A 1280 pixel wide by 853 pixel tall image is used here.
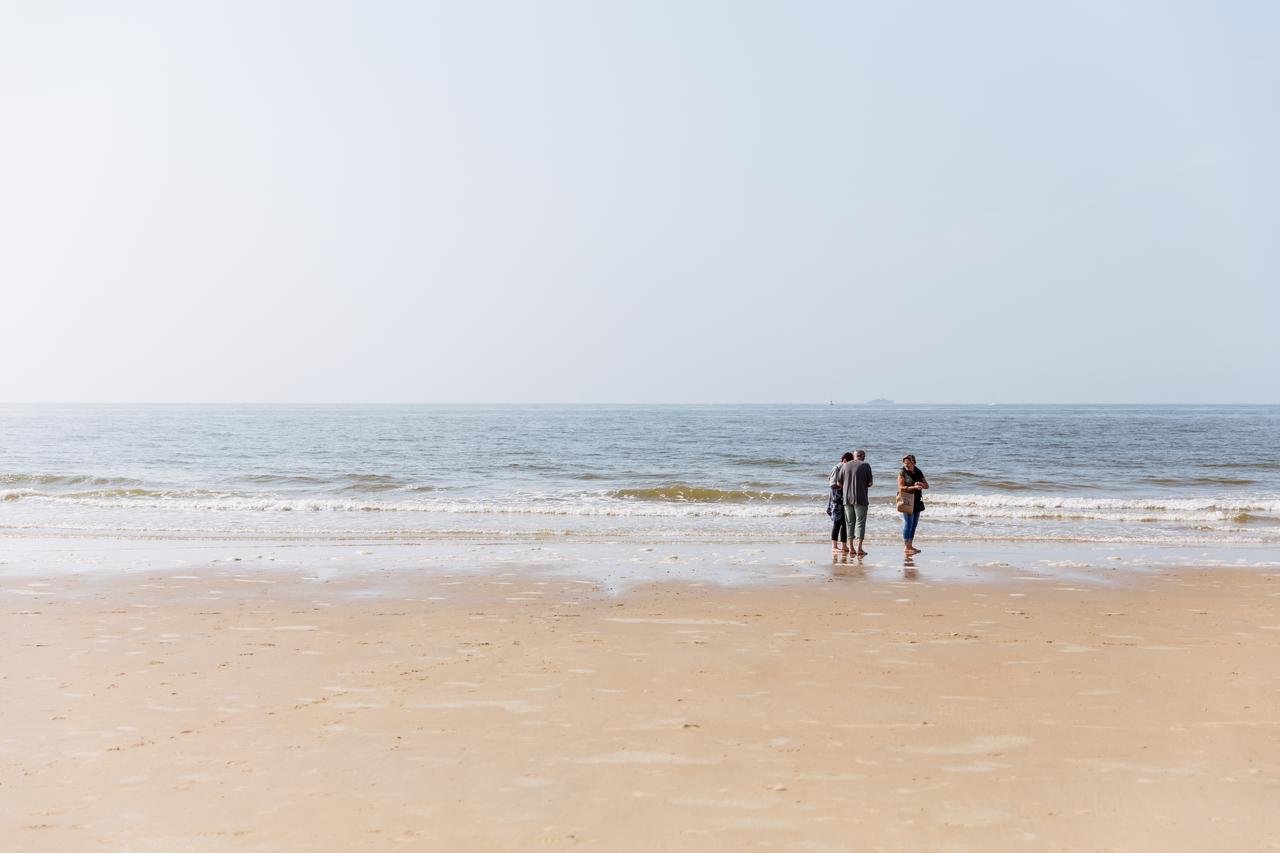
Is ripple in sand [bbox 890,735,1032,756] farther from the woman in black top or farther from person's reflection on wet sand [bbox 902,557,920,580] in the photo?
the woman in black top

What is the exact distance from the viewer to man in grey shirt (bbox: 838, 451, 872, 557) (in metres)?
14.9

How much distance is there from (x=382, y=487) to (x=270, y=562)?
48.2ft

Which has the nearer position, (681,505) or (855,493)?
(855,493)

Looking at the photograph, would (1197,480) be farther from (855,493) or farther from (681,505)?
(855,493)

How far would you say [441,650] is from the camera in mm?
8367

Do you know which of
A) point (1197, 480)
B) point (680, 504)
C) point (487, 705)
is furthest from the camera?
point (1197, 480)

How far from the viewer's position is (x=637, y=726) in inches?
242

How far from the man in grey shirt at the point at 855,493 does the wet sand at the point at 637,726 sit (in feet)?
13.7

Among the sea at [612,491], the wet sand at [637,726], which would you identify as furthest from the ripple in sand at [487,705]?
the sea at [612,491]

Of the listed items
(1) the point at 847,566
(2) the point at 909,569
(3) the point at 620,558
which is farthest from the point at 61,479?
(2) the point at 909,569

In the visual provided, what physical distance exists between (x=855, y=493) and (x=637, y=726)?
9509mm

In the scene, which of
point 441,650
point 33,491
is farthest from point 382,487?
point 441,650

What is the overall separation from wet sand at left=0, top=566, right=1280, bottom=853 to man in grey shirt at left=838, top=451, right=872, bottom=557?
4.16m

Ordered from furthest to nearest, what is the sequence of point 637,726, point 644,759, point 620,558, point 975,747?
point 620,558 → point 637,726 → point 975,747 → point 644,759
